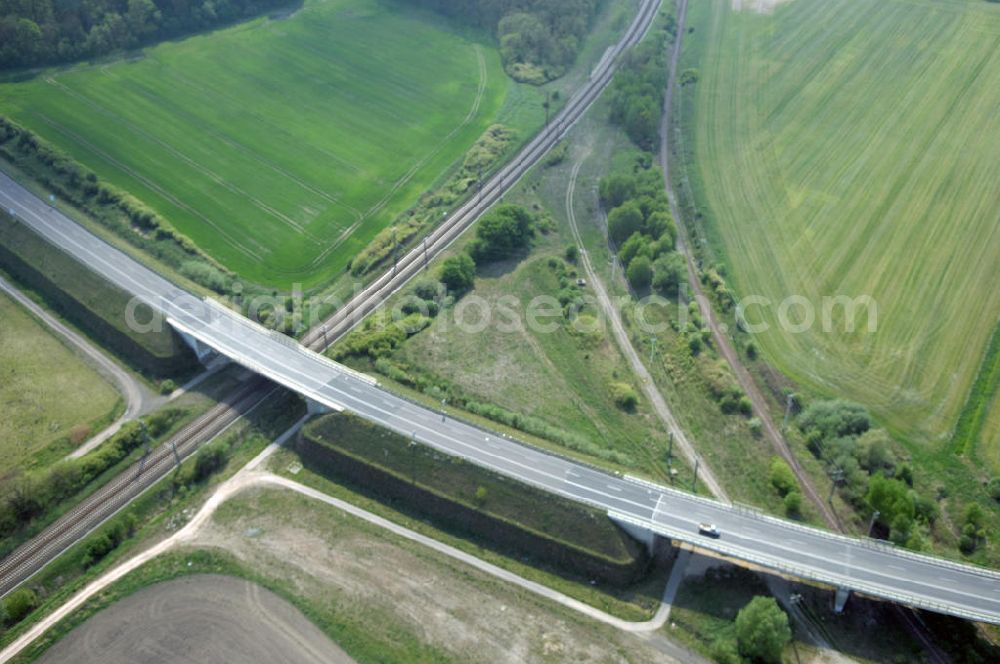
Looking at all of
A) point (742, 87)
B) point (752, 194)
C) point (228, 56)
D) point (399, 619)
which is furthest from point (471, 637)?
point (228, 56)

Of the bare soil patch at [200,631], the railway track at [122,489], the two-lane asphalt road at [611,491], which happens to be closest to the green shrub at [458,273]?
the two-lane asphalt road at [611,491]

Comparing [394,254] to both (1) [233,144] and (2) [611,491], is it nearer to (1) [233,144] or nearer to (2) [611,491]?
(1) [233,144]

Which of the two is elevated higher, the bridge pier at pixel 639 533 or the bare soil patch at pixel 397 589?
the bridge pier at pixel 639 533

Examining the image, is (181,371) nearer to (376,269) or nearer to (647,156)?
(376,269)

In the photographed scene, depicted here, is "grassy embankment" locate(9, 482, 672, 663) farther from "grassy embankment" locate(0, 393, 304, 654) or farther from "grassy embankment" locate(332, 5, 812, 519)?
"grassy embankment" locate(332, 5, 812, 519)

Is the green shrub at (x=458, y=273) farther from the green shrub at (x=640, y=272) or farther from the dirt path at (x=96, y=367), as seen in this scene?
the dirt path at (x=96, y=367)

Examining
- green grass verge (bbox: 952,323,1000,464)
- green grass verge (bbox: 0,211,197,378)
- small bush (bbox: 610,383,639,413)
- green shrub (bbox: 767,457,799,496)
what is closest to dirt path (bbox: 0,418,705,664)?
green shrub (bbox: 767,457,799,496)

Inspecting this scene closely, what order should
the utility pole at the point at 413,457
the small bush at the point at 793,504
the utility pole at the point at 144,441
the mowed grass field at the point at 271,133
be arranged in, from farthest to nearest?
the mowed grass field at the point at 271,133
the utility pole at the point at 144,441
the utility pole at the point at 413,457
the small bush at the point at 793,504
